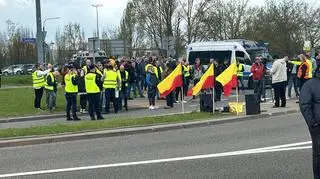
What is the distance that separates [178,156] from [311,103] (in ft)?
12.5

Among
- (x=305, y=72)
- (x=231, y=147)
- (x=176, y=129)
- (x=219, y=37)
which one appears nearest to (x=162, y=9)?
(x=219, y=37)

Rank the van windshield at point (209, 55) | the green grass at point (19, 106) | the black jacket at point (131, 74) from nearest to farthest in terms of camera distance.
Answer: the green grass at point (19, 106), the black jacket at point (131, 74), the van windshield at point (209, 55)

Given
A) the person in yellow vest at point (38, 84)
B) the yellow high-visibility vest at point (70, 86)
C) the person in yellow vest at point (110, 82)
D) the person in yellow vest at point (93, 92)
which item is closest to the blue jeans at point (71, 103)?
the yellow high-visibility vest at point (70, 86)

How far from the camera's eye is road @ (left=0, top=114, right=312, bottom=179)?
8836 mm

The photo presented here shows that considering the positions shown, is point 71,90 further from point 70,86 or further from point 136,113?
point 136,113

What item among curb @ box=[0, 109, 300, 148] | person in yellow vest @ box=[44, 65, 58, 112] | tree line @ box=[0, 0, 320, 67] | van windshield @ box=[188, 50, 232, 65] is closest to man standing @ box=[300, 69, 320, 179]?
curb @ box=[0, 109, 300, 148]

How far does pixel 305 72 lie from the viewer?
20422 mm

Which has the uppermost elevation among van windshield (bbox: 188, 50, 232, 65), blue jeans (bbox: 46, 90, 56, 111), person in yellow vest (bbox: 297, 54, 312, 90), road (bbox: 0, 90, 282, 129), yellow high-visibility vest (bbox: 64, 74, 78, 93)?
van windshield (bbox: 188, 50, 232, 65)

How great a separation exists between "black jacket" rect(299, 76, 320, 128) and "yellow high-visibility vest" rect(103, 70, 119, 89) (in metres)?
13.3

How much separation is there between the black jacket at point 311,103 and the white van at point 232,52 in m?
22.7

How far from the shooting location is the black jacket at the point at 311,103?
23.0ft

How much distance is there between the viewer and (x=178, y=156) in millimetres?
10367

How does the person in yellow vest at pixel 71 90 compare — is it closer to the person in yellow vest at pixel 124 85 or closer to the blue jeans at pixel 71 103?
the blue jeans at pixel 71 103

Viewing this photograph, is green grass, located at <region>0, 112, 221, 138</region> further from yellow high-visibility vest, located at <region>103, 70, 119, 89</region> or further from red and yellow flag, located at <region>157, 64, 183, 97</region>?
yellow high-visibility vest, located at <region>103, 70, 119, 89</region>
